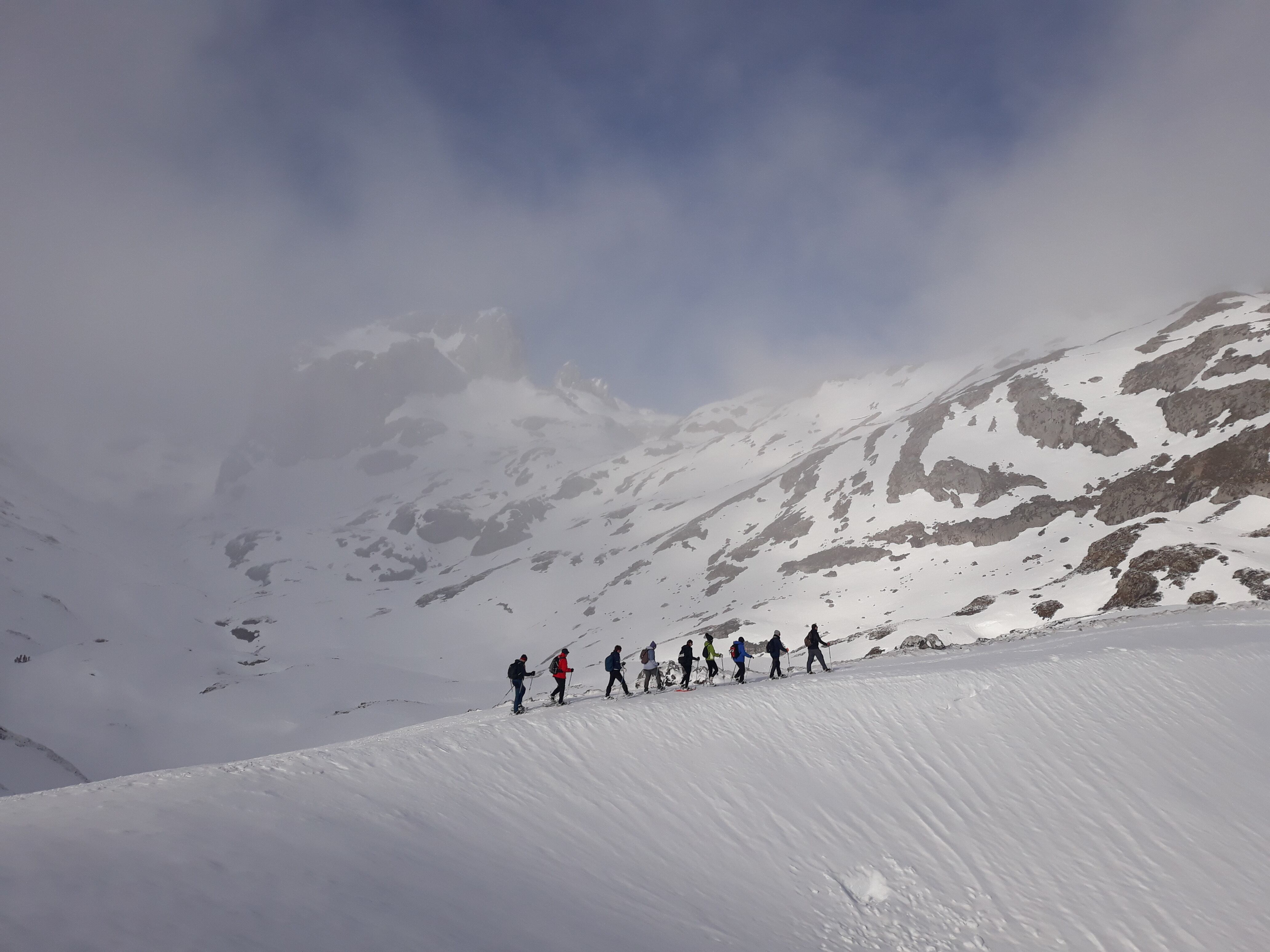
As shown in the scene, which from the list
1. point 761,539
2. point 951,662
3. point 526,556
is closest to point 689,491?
point 526,556

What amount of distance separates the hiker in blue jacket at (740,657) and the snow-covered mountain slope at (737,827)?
88 cm

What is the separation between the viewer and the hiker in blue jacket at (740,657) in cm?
2120

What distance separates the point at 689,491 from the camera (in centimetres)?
15350

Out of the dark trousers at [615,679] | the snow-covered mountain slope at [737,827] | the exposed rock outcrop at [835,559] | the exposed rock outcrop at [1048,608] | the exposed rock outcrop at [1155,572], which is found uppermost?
the exposed rock outcrop at [835,559]

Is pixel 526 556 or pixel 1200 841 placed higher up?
pixel 526 556

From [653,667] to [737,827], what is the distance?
25.0ft

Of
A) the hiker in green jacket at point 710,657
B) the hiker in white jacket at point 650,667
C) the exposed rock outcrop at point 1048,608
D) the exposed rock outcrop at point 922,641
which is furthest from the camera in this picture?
the exposed rock outcrop at point 1048,608

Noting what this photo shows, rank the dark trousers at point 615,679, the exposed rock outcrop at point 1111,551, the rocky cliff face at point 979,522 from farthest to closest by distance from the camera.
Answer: the rocky cliff face at point 979,522 → the exposed rock outcrop at point 1111,551 → the dark trousers at point 615,679

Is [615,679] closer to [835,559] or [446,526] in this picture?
[835,559]

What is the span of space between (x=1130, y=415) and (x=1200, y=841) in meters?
74.8

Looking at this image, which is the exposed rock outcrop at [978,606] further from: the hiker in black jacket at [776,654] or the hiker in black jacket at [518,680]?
the hiker in black jacket at [518,680]

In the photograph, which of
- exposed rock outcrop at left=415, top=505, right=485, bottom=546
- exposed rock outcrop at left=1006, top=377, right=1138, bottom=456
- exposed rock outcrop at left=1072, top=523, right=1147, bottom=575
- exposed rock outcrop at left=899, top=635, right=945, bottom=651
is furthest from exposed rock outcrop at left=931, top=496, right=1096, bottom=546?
exposed rock outcrop at left=415, top=505, right=485, bottom=546

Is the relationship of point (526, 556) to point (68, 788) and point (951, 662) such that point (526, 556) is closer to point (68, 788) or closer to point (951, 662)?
point (951, 662)

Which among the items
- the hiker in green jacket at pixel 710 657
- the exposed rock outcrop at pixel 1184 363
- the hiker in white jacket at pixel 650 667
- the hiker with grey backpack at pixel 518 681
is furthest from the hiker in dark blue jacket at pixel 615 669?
the exposed rock outcrop at pixel 1184 363
